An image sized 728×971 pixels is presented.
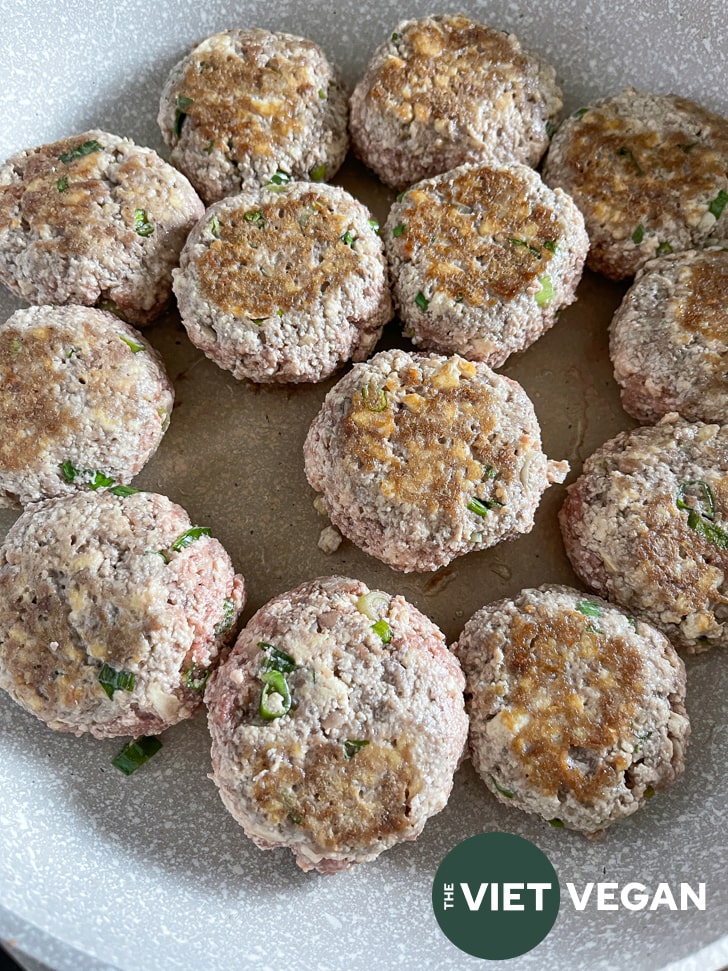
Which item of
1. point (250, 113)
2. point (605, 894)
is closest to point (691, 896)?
point (605, 894)

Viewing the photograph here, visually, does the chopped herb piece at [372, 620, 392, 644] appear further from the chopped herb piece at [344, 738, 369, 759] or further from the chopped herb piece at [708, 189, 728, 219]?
the chopped herb piece at [708, 189, 728, 219]

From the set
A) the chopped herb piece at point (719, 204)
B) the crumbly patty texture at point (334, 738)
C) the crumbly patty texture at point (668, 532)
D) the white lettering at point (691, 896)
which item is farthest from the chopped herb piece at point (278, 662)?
the chopped herb piece at point (719, 204)

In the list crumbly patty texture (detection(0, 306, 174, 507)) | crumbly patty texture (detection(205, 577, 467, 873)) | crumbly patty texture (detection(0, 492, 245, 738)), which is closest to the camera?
crumbly patty texture (detection(205, 577, 467, 873))

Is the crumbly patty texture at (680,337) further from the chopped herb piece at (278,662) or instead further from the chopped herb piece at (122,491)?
the chopped herb piece at (122,491)

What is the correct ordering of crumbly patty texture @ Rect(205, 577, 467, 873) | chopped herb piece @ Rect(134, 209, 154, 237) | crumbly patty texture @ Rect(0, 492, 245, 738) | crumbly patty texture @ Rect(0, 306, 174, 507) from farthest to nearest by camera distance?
chopped herb piece @ Rect(134, 209, 154, 237) < crumbly patty texture @ Rect(0, 306, 174, 507) < crumbly patty texture @ Rect(0, 492, 245, 738) < crumbly patty texture @ Rect(205, 577, 467, 873)

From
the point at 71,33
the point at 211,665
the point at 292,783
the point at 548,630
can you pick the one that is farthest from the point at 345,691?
the point at 71,33

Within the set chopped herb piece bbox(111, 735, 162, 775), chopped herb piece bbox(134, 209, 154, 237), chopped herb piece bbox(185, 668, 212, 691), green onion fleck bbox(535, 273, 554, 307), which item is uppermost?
chopped herb piece bbox(134, 209, 154, 237)

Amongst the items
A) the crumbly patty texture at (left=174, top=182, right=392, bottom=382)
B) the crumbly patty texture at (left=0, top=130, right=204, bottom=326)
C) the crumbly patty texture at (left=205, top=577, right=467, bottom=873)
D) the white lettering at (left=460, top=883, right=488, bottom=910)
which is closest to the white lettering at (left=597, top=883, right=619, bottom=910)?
the white lettering at (left=460, top=883, right=488, bottom=910)

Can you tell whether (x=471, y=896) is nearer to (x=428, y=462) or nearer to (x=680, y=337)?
(x=428, y=462)
